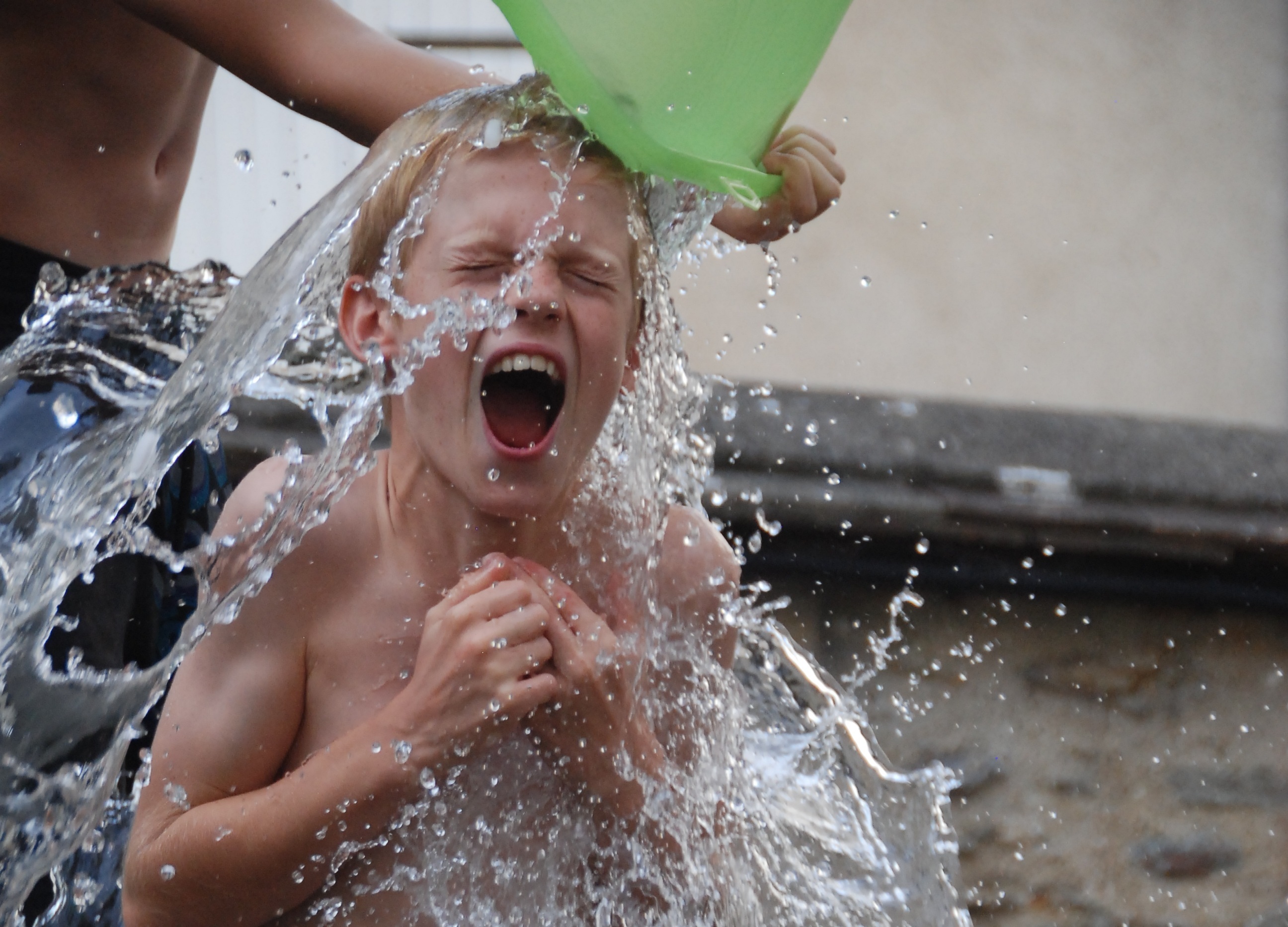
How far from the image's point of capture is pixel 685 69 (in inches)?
43.0

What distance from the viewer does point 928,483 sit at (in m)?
2.41

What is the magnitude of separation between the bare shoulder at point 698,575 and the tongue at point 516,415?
0.28 meters

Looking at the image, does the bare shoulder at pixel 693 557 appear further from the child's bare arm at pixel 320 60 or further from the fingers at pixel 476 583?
the child's bare arm at pixel 320 60

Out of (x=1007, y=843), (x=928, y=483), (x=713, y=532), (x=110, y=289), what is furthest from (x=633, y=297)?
(x=1007, y=843)

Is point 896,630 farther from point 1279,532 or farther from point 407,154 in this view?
point 407,154

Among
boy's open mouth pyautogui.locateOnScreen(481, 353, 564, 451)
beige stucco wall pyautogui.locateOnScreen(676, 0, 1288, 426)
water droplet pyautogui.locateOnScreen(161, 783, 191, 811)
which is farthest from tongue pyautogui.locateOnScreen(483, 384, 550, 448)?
beige stucco wall pyautogui.locateOnScreen(676, 0, 1288, 426)

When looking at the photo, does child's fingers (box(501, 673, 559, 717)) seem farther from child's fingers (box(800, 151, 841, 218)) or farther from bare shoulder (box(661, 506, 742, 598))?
child's fingers (box(800, 151, 841, 218))

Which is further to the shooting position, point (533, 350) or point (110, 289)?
point (110, 289)

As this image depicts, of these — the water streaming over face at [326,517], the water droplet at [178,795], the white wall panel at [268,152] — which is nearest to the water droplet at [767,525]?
the water streaming over face at [326,517]

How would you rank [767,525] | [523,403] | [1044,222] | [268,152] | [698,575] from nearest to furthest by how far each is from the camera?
[523,403] → [698,575] → [767,525] → [268,152] → [1044,222]

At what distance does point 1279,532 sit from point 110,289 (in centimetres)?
206

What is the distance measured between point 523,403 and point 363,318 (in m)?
0.19

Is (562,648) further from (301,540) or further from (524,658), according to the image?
(301,540)

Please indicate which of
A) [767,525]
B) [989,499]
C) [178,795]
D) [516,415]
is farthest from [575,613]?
[989,499]
